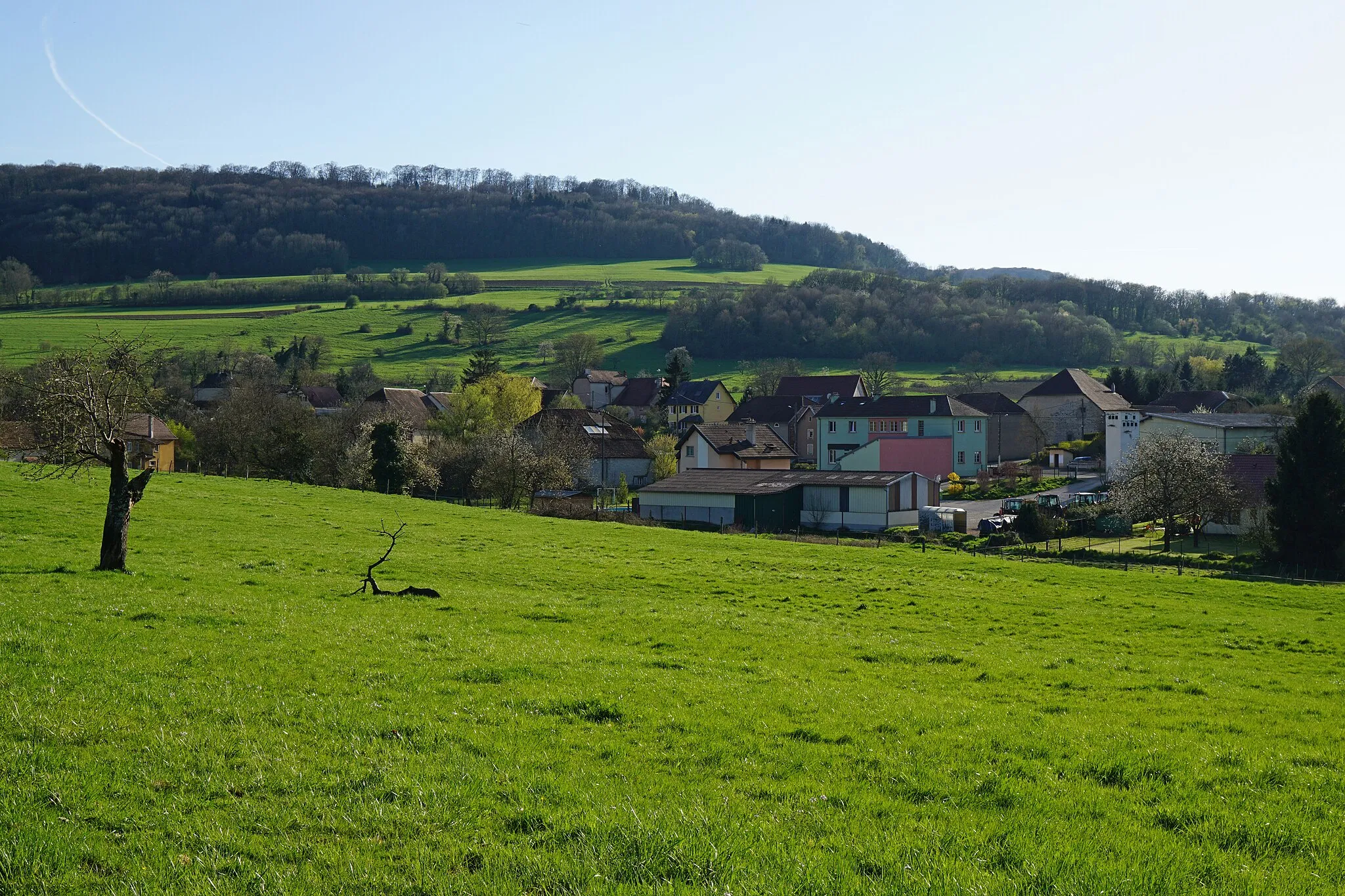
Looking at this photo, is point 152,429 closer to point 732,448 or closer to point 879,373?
point 732,448

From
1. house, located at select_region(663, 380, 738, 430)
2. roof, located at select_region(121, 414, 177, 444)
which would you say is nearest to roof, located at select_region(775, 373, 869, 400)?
house, located at select_region(663, 380, 738, 430)

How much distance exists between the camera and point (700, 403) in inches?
4473

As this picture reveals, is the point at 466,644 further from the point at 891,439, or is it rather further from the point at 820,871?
the point at 891,439

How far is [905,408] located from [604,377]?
Answer: 172 feet

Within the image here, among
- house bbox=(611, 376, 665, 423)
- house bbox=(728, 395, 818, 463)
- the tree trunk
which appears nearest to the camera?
the tree trunk

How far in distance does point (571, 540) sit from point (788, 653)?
A: 1990cm

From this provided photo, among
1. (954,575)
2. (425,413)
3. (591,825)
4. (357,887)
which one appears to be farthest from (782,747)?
(425,413)

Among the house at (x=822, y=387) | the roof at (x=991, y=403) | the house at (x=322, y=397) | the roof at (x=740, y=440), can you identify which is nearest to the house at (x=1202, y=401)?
the roof at (x=991, y=403)

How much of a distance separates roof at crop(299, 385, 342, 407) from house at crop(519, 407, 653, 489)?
34.7 m

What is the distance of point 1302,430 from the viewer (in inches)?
1704

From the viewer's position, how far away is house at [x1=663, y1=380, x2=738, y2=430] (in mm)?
113750

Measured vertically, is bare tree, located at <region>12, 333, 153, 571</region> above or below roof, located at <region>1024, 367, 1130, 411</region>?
below

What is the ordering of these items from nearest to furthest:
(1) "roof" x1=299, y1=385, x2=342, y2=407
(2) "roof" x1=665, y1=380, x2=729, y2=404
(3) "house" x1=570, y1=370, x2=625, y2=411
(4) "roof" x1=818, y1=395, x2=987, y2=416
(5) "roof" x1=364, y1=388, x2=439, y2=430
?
(5) "roof" x1=364, y1=388, x2=439, y2=430 < (4) "roof" x1=818, y1=395, x2=987, y2=416 < (1) "roof" x1=299, y1=385, x2=342, y2=407 < (2) "roof" x1=665, y1=380, x2=729, y2=404 < (3) "house" x1=570, y1=370, x2=625, y2=411

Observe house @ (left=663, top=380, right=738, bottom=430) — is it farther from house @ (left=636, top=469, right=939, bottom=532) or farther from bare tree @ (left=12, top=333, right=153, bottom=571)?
bare tree @ (left=12, top=333, right=153, bottom=571)
